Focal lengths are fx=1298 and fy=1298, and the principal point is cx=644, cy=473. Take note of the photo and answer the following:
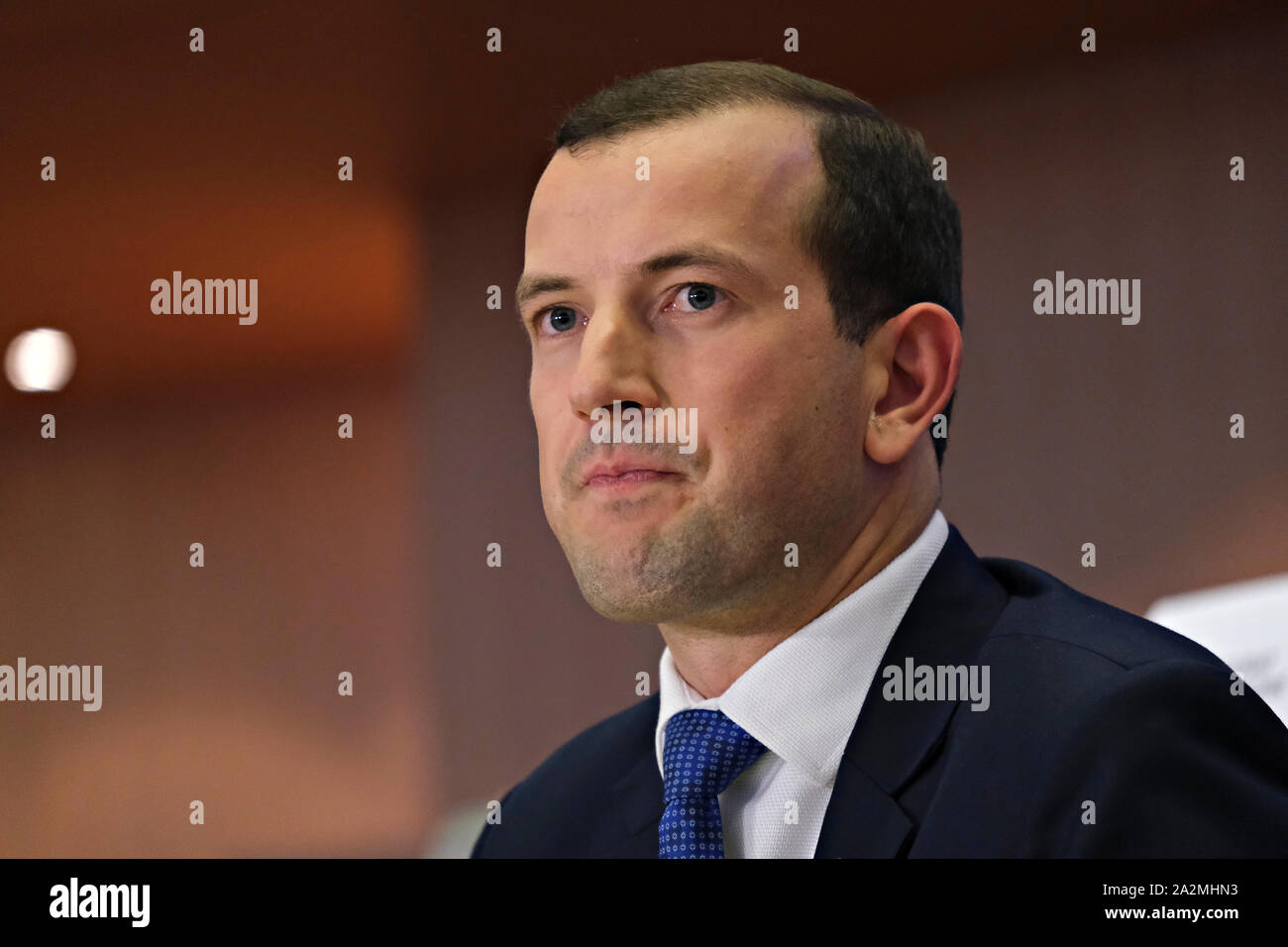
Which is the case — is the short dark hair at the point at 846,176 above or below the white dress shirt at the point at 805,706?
above

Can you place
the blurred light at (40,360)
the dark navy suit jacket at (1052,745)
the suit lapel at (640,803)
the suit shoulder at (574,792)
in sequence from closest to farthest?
the dark navy suit jacket at (1052,745), the suit lapel at (640,803), the suit shoulder at (574,792), the blurred light at (40,360)

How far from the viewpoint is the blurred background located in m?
2.44

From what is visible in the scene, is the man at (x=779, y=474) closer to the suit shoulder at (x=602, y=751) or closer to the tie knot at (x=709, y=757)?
the tie knot at (x=709, y=757)

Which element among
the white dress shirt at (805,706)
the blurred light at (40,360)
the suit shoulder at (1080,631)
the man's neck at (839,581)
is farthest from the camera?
the blurred light at (40,360)

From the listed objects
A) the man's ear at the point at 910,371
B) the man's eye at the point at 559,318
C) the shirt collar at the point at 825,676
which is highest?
the man's eye at the point at 559,318

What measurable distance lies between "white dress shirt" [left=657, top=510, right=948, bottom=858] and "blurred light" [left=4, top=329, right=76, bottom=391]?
1526 mm

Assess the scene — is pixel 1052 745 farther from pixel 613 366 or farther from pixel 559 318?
pixel 559 318

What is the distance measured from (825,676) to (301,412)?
1.28 meters

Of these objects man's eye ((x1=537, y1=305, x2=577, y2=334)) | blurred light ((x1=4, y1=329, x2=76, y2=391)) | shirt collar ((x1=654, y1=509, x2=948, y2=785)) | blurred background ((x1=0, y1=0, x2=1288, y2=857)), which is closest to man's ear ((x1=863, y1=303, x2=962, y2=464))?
shirt collar ((x1=654, y1=509, x2=948, y2=785))

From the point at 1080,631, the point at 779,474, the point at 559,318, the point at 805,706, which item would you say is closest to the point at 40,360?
the point at 559,318

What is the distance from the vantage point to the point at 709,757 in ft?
5.89

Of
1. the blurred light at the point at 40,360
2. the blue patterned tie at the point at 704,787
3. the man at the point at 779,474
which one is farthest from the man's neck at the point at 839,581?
the blurred light at the point at 40,360

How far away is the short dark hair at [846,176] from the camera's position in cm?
185
